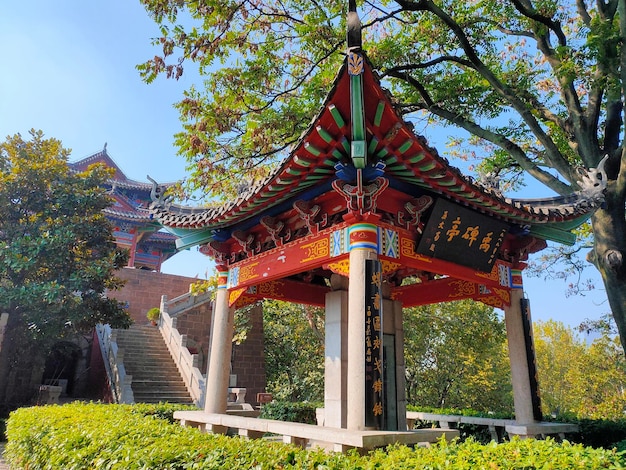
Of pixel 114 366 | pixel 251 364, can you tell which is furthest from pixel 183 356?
pixel 251 364

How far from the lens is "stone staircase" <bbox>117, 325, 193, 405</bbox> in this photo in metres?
14.9

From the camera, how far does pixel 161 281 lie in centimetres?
2445

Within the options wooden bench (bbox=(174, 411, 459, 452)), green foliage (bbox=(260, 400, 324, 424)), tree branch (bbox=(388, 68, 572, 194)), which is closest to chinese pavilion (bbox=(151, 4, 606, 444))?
wooden bench (bbox=(174, 411, 459, 452))

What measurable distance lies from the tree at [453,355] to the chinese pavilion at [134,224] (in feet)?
54.4

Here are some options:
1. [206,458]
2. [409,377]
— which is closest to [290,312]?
[409,377]

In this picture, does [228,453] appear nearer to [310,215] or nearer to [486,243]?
[310,215]

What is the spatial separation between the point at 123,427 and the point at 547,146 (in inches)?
341

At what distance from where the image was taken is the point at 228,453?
4.10 m

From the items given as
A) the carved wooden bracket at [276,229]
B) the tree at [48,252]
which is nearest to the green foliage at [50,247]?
the tree at [48,252]

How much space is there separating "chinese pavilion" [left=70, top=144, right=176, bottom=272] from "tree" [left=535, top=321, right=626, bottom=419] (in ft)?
79.6

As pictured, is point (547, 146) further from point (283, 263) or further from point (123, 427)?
point (123, 427)

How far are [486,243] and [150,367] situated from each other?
542 inches

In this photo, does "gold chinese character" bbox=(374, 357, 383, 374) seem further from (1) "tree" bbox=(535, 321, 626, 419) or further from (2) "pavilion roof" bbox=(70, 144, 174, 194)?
(2) "pavilion roof" bbox=(70, 144, 174, 194)

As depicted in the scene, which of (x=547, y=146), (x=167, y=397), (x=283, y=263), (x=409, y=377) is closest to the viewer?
(x=283, y=263)
